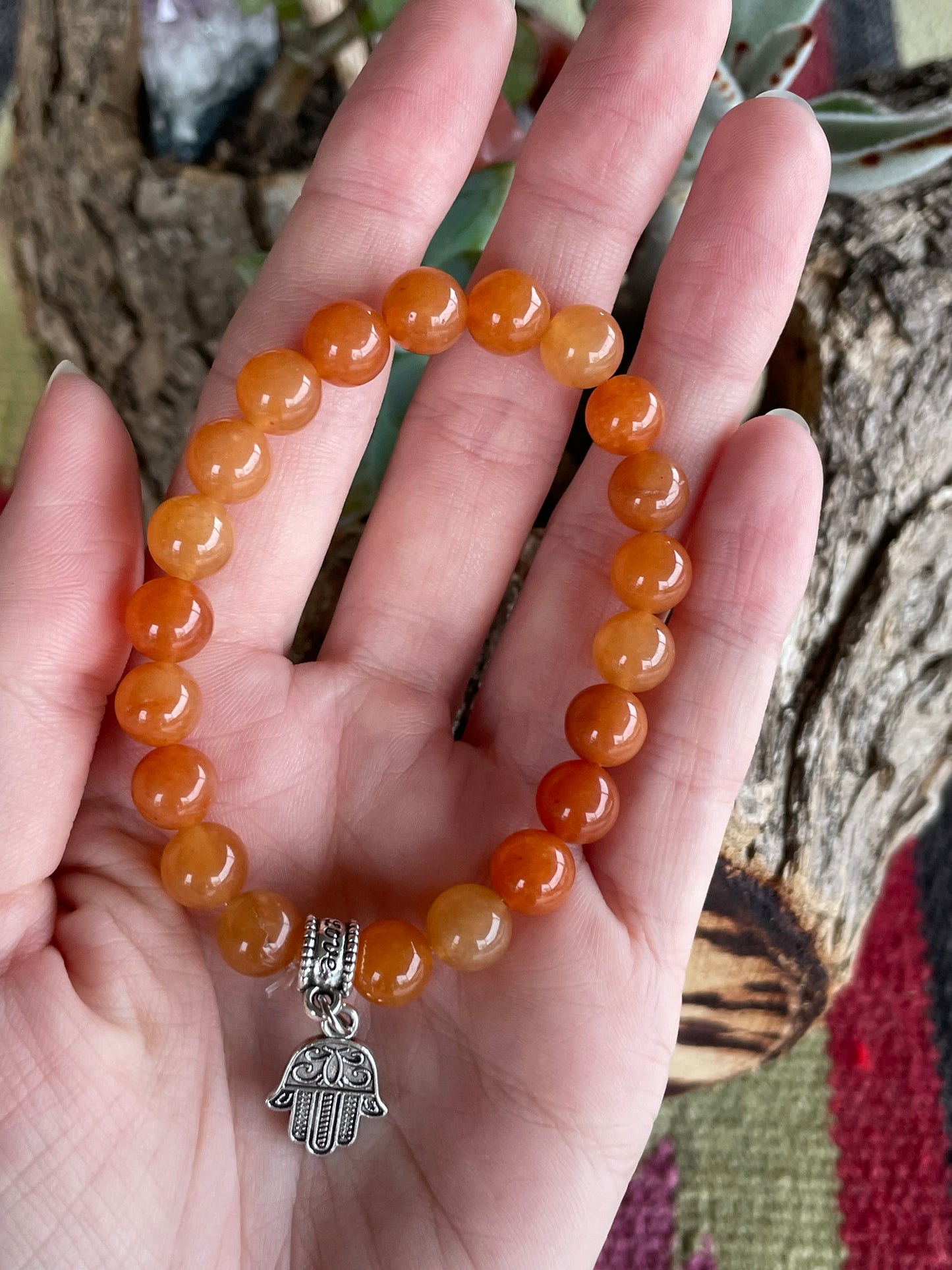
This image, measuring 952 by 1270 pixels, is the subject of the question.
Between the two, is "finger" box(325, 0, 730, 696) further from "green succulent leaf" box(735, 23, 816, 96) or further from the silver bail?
the silver bail

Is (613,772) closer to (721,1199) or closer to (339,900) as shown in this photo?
(339,900)

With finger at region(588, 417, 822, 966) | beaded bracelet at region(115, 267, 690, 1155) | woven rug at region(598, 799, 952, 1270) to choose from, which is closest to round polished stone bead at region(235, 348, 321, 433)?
beaded bracelet at region(115, 267, 690, 1155)

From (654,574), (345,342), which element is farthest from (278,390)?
(654,574)

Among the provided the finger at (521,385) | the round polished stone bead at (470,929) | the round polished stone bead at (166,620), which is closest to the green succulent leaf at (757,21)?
the finger at (521,385)

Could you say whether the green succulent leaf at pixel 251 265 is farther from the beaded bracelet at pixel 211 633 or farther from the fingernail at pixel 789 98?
the fingernail at pixel 789 98

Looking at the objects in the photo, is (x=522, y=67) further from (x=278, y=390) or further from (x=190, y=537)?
(x=190, y=537)

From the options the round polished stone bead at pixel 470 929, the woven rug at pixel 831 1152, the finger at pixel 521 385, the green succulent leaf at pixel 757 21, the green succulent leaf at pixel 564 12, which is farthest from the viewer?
the green succulent leaf at pixel 564 12
